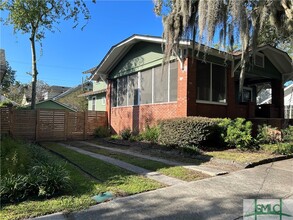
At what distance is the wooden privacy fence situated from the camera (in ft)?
43.3

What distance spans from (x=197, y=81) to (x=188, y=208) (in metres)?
7.82

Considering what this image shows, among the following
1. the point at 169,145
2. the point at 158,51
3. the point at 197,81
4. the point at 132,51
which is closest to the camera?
the point at 169,145

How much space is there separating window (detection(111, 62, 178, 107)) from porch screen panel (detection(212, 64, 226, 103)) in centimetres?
177

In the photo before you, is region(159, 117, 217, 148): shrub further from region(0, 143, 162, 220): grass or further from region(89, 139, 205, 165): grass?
region(0, 143, 162, 220): grass

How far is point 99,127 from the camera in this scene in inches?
632

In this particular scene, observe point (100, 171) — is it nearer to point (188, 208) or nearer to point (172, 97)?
point (188, 208)

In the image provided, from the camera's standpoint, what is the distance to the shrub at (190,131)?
8906 millimetres

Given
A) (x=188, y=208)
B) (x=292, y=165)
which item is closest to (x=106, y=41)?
(x=292, y=165)

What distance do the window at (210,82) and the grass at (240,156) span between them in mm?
3261

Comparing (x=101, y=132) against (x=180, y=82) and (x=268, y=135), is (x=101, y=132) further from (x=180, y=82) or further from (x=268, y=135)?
(x=268, y=135)

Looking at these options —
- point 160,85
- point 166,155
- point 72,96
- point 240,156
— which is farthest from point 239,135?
point 72,96

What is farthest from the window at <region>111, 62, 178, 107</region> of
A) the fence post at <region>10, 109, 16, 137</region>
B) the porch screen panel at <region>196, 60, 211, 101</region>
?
the fence post at <region>10, 109, 16, 137</region>

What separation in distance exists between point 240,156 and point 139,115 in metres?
6.74

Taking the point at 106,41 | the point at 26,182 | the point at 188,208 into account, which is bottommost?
the point at 188,208
